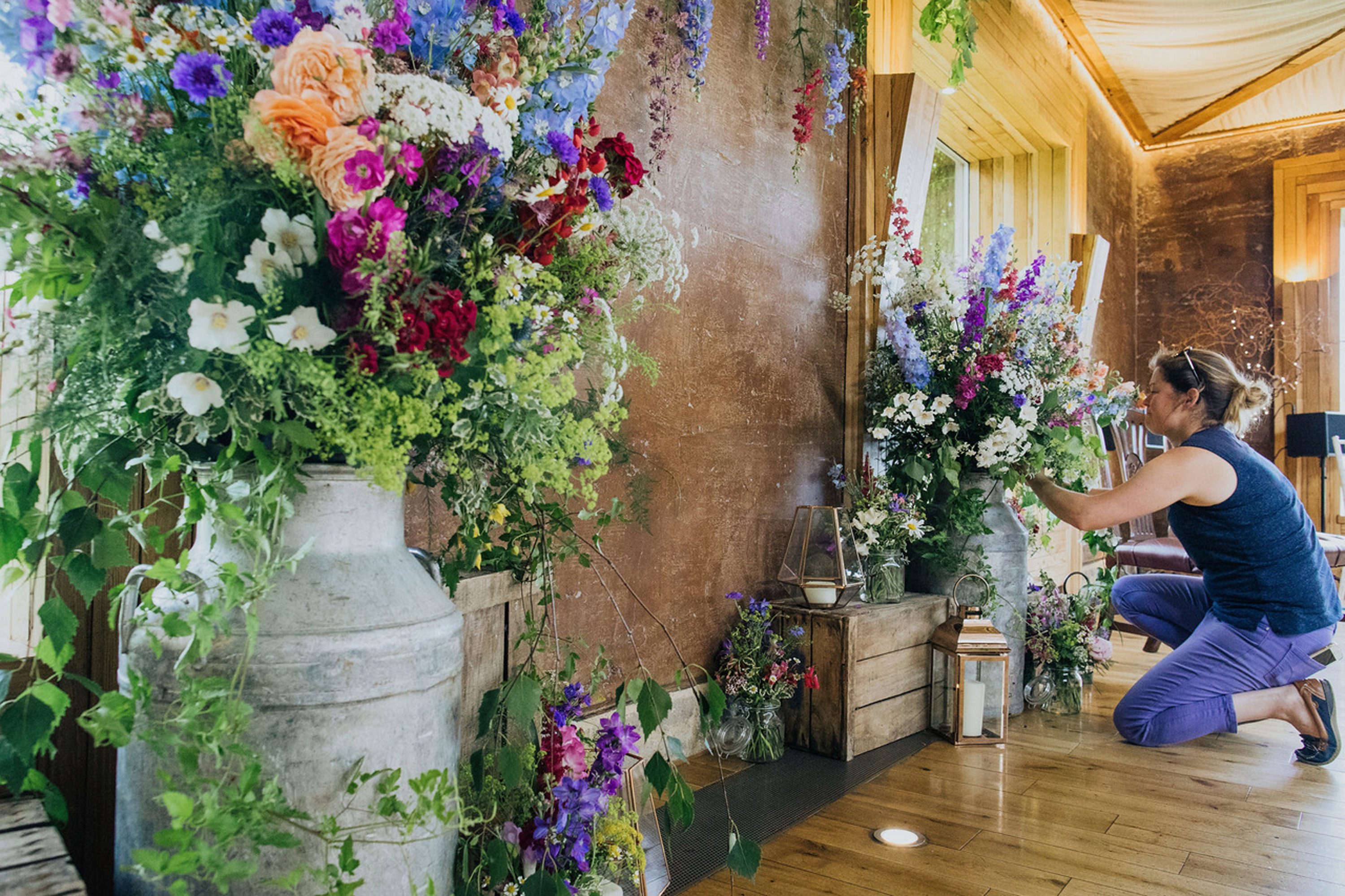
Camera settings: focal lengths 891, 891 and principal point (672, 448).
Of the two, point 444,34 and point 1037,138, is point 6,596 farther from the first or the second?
point 1037,138

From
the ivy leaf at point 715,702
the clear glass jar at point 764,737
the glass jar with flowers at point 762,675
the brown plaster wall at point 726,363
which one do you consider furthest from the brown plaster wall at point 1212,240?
the ivy leaf at point 715,702

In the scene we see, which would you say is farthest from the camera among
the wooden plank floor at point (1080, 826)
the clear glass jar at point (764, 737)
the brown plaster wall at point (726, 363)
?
the clear glass jar at point (764, 737)

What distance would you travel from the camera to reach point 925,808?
1.94m

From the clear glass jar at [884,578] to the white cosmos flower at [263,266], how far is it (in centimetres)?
195

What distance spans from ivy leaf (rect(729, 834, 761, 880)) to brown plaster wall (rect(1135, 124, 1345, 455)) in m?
6.65

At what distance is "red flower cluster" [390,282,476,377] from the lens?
87cm

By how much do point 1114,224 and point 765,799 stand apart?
5733mm

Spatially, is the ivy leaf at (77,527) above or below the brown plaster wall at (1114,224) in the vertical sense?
below

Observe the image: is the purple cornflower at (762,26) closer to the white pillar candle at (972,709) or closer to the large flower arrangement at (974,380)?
the large flower arrangement at (974,380)

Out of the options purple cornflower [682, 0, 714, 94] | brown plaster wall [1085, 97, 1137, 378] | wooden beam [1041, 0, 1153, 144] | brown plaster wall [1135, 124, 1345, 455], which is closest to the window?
wooden beam [1041, 0, 1153, 144]

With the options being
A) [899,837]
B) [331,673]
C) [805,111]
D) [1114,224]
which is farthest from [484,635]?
[1114,224]

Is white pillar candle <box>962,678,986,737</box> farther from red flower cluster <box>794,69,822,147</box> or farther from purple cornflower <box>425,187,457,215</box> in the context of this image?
purple cornflower <box>425,187,457,215</box>

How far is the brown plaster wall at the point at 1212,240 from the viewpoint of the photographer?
651cm

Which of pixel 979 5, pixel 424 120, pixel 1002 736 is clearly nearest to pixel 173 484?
pixel 424 120
